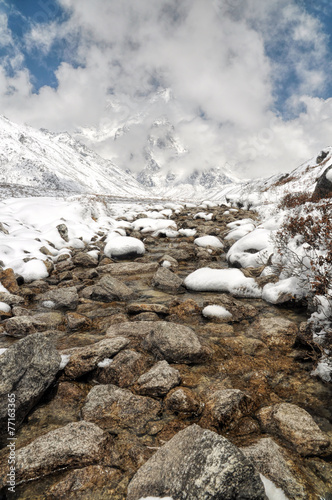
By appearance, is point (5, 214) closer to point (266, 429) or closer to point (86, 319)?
point (86, 319)

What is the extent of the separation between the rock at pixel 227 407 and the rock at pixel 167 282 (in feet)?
17.9

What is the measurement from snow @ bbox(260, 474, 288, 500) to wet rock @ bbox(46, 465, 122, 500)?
171 cm

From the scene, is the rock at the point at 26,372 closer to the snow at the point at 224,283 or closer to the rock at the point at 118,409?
the rock at the point at 118,409

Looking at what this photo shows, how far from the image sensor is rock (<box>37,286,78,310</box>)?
8.27 metres

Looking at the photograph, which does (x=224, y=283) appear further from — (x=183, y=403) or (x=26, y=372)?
(x=26, y=372)

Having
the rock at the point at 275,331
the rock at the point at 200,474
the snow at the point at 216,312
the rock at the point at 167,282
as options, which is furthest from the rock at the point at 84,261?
the rock at the point at 200,474

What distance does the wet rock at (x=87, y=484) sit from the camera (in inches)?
115

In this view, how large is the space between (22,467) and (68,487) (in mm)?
653

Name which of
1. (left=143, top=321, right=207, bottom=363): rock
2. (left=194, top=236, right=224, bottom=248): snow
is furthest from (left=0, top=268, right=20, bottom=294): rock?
(left=194, top=236, right=224, bottom=248): snow

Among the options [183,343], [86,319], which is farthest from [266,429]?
[86,319]

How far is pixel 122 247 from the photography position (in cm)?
1399

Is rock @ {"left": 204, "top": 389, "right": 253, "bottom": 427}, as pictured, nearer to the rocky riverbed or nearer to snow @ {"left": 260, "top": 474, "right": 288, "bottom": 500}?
the rocky riverbed

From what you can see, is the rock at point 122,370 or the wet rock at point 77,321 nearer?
the rock at point 122,370

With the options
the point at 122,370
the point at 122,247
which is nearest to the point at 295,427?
the point at 122,370
